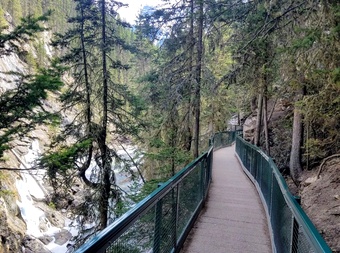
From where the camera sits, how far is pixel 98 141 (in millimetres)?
11320

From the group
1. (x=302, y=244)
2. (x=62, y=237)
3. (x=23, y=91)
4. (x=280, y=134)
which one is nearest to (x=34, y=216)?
(x=62, y=237)

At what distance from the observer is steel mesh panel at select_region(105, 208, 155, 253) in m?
1.98

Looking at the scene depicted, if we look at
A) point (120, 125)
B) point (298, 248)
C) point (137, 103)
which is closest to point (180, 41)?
A: point (137, 103)

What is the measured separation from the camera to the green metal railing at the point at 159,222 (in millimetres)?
1848

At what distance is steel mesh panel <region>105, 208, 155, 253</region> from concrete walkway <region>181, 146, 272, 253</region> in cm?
148

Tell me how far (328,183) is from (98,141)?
846 cm

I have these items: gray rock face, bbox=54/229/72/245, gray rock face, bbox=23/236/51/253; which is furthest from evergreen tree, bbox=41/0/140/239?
gray rock face, bbox=54/229/72/245

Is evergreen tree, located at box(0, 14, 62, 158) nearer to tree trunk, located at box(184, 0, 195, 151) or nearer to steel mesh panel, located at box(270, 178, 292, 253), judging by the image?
tree trunk, located at box(184, 0, 195, 151)

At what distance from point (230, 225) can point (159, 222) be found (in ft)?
8.66

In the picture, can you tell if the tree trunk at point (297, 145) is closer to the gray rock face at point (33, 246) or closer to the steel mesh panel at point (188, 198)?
the steel mesh panel at point (188, 198)

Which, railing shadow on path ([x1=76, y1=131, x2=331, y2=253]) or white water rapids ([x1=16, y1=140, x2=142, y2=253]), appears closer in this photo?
railing shadow on path ([x1=76, y1=131, x2=331, y2=253])

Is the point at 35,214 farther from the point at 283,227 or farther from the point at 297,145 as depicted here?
the point at 283,227

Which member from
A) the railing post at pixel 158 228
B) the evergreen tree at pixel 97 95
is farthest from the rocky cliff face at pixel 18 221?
the railing post at pixel 158 228

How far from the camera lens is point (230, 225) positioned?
5.18 meters
